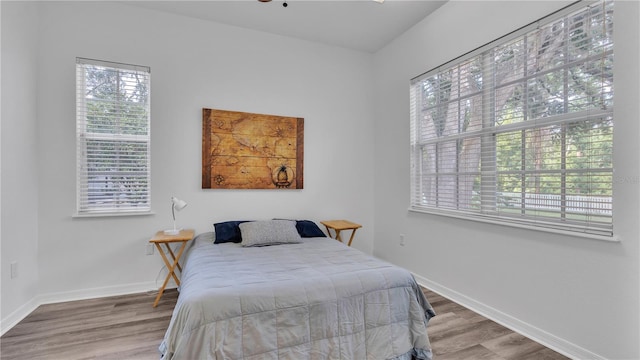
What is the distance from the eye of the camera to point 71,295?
2.83m

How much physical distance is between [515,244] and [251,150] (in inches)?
109

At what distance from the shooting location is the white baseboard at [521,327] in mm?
1962

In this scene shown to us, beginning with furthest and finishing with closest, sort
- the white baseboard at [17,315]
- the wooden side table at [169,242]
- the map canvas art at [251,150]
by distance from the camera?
the map canvas art at [251,150]
the wooden side table at [169,242]
the white baseboard at [17,315]

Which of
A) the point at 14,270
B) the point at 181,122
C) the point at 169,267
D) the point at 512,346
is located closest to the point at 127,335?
the point at 169,267

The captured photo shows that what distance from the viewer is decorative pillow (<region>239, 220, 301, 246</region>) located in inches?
113

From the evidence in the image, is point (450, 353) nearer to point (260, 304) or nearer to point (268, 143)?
point (260, 304)

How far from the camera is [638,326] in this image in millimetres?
1695

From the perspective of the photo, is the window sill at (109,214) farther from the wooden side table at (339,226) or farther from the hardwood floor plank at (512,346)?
the hardwood floor plank at (512,346)

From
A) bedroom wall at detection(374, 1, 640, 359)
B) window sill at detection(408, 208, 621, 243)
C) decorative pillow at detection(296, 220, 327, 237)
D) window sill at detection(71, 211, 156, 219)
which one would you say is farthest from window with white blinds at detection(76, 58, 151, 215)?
window sill at detection(408, 208, 621, 243)

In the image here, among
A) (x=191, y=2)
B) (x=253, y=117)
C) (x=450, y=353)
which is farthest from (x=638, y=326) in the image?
(x=191, y=2)

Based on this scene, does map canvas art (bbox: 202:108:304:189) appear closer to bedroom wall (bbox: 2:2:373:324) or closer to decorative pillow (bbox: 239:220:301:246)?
bedroom wall (bbox: 2:2:373:324)

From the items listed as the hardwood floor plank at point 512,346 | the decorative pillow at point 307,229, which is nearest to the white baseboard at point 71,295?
the decorative pillow at point 307,229

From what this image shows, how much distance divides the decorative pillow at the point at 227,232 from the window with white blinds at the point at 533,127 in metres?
2.13

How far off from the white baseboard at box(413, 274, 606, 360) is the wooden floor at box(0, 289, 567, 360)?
0.20 feet
